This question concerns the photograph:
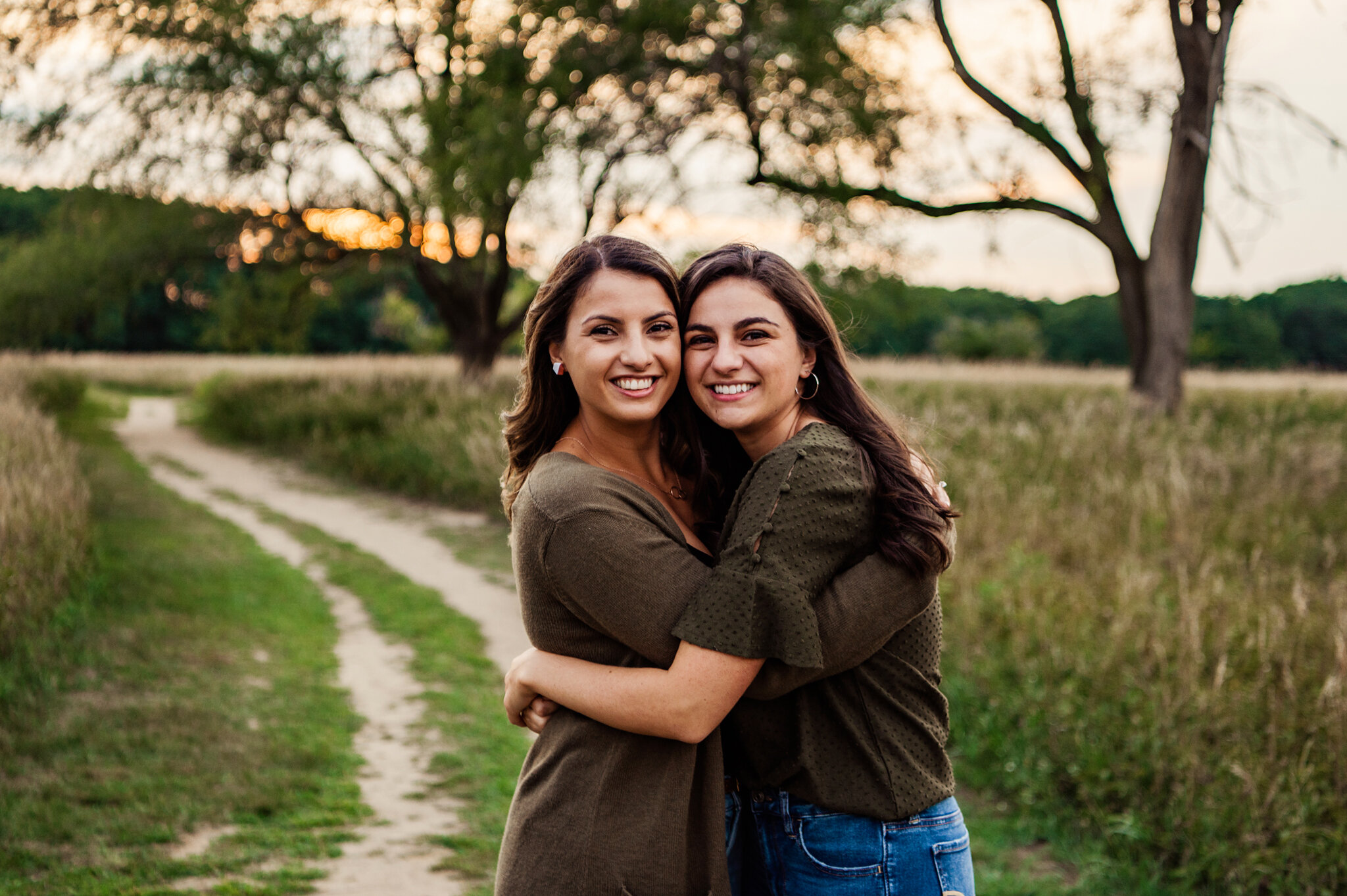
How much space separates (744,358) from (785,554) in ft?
1.43

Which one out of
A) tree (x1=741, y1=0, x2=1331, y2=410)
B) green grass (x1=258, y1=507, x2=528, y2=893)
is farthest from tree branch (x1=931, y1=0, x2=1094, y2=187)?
green grass (x1=258, y1=507, x2=528, y2=893)

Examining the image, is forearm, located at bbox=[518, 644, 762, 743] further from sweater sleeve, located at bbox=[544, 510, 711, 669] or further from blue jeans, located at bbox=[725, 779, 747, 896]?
blue jeans, located at bbox=[725, 779, 747, 896]

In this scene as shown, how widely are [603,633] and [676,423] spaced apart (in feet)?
1.97

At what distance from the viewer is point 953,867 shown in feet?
5.61

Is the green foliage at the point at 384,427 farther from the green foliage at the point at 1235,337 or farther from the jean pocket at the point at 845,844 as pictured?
the green foliage at the point at 1235,337

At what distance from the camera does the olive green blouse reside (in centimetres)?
158

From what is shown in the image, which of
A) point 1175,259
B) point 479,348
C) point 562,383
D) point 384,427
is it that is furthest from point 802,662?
point 479,348

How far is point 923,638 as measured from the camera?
5.87 feet

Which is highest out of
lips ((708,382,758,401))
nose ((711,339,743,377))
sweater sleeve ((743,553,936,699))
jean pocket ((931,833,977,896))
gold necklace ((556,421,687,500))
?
nose ((711,339,743,377))

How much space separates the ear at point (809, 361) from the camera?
195cm

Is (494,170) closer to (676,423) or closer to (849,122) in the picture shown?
(849,122)

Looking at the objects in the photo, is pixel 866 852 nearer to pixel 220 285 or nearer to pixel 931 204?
pixel 931 204

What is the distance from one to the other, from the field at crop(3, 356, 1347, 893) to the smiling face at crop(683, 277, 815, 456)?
37.3 inches

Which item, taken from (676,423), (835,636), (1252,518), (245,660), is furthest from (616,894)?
(1252,518)
